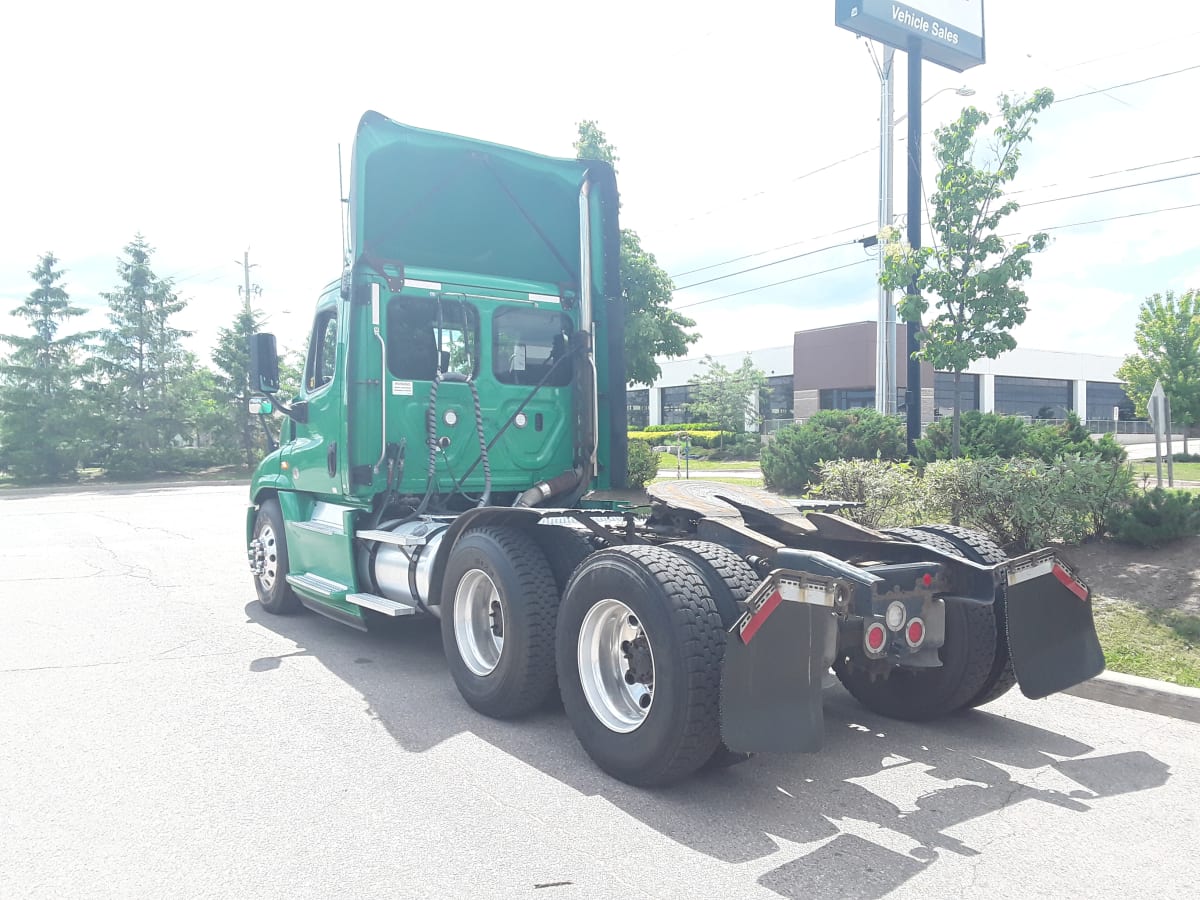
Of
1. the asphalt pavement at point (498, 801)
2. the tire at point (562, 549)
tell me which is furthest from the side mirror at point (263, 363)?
the tire at point (562, 549)

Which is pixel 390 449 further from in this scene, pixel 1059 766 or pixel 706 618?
pixel 1059 766

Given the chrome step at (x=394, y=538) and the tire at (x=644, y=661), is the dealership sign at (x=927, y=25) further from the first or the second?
the tire at (x=644, y=661)

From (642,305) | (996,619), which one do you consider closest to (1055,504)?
(996,619)

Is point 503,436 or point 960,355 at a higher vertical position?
point 960,355

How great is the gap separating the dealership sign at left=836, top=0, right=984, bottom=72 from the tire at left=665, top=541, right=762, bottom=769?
12339mm

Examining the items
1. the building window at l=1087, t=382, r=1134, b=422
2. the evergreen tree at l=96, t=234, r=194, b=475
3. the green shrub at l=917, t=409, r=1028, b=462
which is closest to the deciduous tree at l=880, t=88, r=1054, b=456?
the green shrub at l=917, t=409, r=1028, b=462

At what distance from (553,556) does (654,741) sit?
60.0 inches

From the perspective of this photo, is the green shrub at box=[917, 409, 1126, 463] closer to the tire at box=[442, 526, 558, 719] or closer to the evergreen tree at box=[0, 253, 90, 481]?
the tire at box=[442, 526, 558, 719]

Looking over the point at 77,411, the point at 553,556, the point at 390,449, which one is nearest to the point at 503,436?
the point at 390,449

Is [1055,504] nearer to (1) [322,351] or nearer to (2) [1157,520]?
(2) [1157,520]

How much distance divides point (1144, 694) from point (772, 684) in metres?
3.08

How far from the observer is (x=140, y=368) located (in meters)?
36.8

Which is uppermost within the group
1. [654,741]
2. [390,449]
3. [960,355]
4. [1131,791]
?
[960,355]

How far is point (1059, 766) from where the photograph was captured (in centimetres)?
425
